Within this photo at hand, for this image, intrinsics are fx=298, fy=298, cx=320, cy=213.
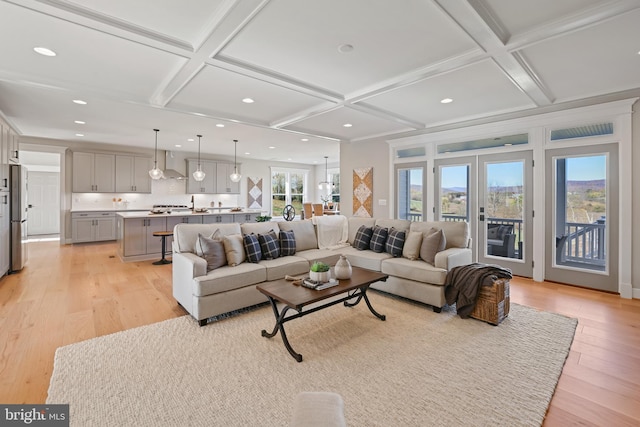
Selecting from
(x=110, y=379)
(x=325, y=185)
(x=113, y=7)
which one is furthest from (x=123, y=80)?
(x=325, y=185)

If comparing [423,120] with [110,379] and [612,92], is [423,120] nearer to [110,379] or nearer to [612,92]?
[612,92]

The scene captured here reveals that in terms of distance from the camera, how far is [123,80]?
3541mm

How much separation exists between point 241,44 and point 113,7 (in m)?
0.96

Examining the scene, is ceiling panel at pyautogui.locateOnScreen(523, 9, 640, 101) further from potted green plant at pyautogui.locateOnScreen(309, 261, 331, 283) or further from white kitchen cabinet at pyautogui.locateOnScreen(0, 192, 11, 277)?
white kitchen cabinet at pyautogui.locateOnScreen(0, 192, 11, 277)

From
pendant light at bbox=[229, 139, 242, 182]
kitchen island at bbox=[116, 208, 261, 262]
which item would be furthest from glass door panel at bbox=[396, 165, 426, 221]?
kitchen island at bbox=[116, 208, 261, 262]

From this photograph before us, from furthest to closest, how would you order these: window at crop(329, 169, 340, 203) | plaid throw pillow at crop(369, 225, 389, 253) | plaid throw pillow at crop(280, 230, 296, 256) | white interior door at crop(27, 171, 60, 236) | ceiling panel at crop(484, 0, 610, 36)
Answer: window at crop(329, 169, 340, 203) → white interior door at crop(27, 171, 60, 236) → plaid throw pillow at crop(369, 225, 389, 253) → plaid throw pillow at crop(280, 230, 296, 256) → ceiling panel at crop(484, 0, 610, 36)

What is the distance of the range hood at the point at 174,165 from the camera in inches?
345

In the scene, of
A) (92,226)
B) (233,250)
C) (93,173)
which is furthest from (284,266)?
(93,173)

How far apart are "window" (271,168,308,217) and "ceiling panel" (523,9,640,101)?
904 cm

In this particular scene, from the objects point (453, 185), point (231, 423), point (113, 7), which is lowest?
point (231, 423)

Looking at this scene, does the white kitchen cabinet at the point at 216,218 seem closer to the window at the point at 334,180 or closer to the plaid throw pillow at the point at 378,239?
the plaid throw pillow at the point at 378,239

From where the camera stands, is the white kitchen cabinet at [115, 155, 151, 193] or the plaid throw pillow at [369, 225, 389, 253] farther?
the white kitchen cabinet at [115, 155, 151, 193]

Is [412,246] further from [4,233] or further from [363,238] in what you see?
[4,233]

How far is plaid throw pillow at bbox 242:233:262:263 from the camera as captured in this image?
3568 mm
